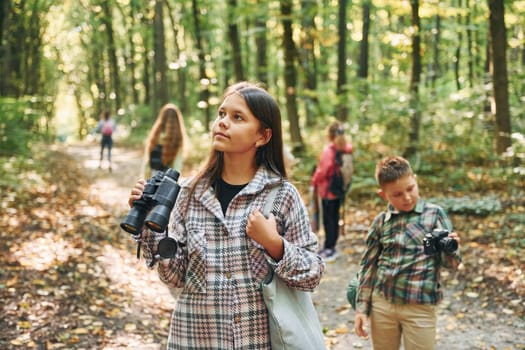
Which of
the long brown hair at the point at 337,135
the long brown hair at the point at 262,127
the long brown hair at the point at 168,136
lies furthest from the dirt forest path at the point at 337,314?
the long brown hair at the point at 262,127

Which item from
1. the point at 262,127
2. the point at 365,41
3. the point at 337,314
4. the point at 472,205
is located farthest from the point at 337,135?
the point at 365,41

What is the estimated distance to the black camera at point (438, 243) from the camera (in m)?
3.25

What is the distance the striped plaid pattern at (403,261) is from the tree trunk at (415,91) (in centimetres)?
921

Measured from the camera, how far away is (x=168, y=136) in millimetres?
7691

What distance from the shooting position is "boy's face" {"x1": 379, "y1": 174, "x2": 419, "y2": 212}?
3.52 metres

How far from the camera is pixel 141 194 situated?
7.41 ft

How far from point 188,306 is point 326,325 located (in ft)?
13.5

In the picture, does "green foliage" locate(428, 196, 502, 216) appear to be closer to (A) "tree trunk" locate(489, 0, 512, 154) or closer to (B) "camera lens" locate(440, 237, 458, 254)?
(A) "tree trunk" locate(489, 0, 512, 154)

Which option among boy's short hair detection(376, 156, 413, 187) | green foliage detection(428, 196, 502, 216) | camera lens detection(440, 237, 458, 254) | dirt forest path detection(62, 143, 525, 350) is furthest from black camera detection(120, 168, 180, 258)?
green foliage detection(428, 196, 502, 216)

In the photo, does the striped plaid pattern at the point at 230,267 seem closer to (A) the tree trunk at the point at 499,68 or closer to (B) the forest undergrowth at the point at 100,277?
(B) the forest undergrowth at the point at 100,277

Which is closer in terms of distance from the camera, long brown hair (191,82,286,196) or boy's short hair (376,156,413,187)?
long brown hair (191,82,286,196)

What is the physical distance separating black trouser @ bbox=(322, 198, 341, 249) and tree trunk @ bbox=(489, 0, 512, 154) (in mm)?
4045

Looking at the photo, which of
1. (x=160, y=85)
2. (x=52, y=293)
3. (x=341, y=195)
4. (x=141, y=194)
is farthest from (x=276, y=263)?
Answer: (x=160, y=85)

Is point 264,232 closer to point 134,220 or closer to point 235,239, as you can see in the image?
point 235,239
